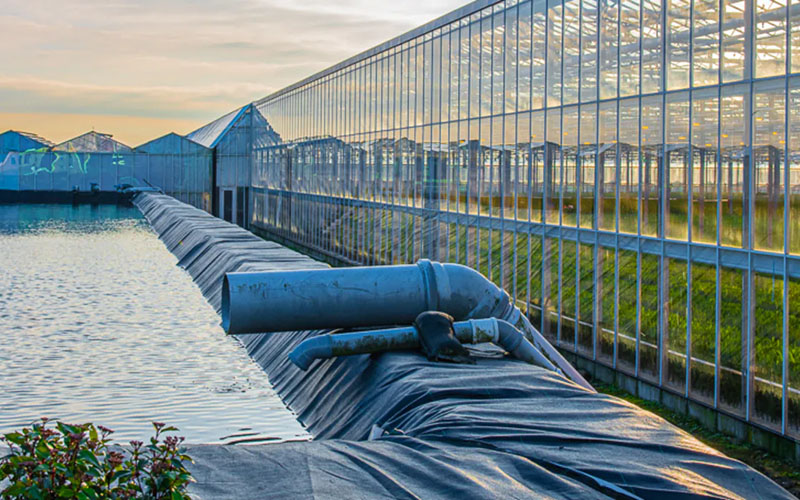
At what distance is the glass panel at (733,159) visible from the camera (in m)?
13.5

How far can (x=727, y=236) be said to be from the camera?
45.2ft

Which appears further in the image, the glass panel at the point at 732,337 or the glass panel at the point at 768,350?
the glass panel at the point at 732,337

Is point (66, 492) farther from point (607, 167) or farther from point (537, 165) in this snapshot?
point (537, 165)

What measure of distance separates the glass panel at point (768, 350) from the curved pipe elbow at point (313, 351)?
5.70m

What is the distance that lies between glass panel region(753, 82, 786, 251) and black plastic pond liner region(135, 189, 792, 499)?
3.99 metres

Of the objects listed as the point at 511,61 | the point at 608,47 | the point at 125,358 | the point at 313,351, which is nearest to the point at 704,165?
the point at 608,47

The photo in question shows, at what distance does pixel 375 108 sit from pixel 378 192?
2.99 m

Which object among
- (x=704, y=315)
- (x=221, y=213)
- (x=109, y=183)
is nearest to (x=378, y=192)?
(x=704, y=315)

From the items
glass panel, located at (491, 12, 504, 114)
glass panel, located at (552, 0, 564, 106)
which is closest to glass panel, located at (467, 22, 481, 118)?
glass panel, located at (491, 12, 504, 114)

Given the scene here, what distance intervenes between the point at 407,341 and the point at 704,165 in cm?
560

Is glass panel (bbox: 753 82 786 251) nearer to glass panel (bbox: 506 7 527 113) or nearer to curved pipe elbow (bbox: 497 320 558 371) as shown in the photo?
curved pipe elbow (bbox: 497 320 558 371)

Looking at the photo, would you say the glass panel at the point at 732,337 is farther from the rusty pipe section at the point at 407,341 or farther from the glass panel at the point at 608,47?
the glass panel at the point at 608,47

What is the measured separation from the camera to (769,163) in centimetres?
1312

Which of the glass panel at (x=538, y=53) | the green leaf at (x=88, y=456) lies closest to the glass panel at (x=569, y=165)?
the glass panel at (x=538, y=53)
